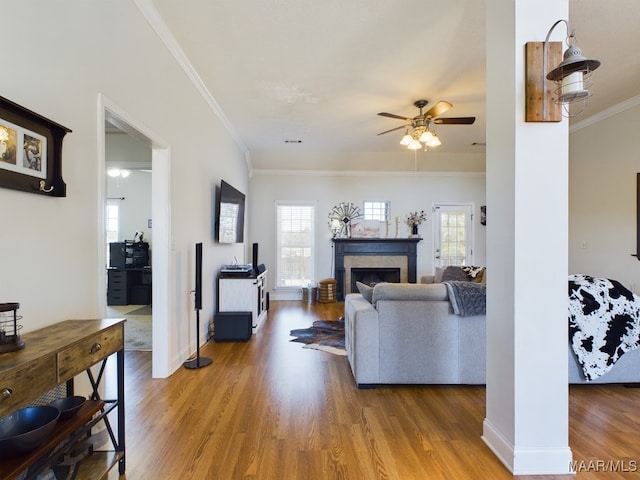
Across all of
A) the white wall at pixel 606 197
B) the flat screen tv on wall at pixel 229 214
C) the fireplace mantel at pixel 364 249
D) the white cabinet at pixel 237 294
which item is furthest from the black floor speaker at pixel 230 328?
the white wall at pixel 606 197

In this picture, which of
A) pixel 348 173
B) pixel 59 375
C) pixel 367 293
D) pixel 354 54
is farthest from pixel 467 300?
pixel 348 173

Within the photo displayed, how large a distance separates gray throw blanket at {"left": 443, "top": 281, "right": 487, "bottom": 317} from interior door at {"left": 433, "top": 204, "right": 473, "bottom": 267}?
4887 millimetres

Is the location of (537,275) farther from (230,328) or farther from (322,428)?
(230,328)

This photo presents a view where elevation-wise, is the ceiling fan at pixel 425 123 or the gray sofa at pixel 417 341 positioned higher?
the ceiling fan at pixel 425 123

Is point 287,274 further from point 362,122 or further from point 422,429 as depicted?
point 422,429

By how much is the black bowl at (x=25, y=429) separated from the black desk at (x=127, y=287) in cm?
532

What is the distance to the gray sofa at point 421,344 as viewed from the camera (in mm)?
2820

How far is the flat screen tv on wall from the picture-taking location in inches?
176

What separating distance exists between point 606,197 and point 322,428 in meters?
5.22

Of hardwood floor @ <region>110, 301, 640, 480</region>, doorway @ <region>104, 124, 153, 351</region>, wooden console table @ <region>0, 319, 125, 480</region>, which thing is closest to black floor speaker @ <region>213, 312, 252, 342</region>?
hardwood floor @ <region>110, 301, 640, 480</region>

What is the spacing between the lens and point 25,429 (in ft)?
4.52

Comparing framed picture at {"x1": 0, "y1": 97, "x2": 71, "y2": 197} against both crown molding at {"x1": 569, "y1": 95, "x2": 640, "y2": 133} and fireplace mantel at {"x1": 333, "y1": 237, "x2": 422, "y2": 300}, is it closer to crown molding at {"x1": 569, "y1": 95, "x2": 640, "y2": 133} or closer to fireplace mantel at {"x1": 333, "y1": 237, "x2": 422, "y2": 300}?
fireplace mantel at {"x1": 333, "y1": 237, "x2": 422, "y2": 300}

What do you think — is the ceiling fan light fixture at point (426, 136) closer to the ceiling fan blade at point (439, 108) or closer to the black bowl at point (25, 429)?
the ceiling fan blade at point (439, 108)

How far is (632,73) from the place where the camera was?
3684 millimetres
